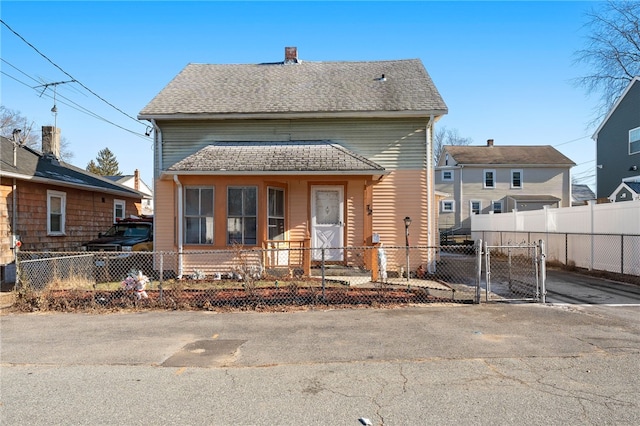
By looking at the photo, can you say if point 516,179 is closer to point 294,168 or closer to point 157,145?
point 294,168

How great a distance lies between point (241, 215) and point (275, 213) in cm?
97

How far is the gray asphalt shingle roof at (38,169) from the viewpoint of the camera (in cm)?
1483

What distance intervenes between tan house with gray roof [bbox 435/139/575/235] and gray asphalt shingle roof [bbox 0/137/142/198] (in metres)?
27.0

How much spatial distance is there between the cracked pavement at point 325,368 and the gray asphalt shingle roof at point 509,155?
105ft

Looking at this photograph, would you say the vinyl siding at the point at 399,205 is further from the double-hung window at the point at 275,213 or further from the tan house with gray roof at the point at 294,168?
the double-hung window at the point at 275,213

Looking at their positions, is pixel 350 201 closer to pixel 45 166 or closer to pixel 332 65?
pixel 332 65

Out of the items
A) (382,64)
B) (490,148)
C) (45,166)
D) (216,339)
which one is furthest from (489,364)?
(490,148)

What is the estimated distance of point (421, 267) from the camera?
13.5 metres

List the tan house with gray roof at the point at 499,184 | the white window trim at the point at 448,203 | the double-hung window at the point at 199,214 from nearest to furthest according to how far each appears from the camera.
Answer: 1. the double-hung window at the point at 199,214
2. the tan house with gray roof at the point at 499,184
3. the white window trim at the point at 448,203

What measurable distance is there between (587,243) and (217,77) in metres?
14.0

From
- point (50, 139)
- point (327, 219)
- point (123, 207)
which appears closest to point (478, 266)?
point (327, 219)

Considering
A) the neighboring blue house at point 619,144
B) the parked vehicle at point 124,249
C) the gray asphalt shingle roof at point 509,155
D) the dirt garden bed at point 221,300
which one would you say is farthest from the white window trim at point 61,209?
the gray asphalt shingle roof at point 509,155

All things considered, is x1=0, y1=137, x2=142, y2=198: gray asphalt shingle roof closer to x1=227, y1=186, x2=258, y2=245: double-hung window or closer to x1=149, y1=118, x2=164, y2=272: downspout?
x1=149, y1=118, x2=164, y2=272: downspout

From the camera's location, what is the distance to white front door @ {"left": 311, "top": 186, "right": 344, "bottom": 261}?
13.5m
